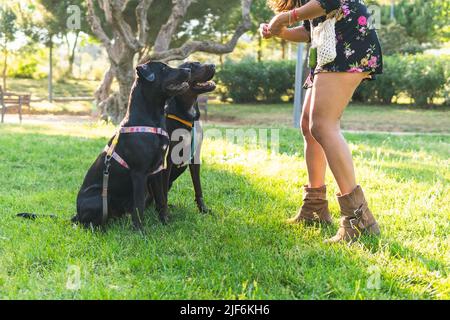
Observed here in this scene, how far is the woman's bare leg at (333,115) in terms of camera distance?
347cm

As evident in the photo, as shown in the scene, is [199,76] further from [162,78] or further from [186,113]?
[162,78]

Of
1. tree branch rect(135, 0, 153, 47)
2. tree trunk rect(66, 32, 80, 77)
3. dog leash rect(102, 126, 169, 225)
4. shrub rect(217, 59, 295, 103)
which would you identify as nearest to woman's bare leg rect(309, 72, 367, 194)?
dog leash rect(102, 126, 169, 225)

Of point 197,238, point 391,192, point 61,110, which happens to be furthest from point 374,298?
point 61,110

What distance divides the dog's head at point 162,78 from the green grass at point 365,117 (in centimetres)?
1086

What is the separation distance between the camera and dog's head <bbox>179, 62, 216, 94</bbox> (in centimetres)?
428

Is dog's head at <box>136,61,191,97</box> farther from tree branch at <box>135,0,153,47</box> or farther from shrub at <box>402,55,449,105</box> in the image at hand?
shrub at <box>402,55,449,105</box>

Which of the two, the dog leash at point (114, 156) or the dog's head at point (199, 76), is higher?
the dog's head at point (199, 76)

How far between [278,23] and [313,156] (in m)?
1.06

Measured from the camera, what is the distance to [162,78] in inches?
154

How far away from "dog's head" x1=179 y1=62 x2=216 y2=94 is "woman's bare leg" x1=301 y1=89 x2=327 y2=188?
874 millimetres

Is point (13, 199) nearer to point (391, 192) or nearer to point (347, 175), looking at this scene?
point (347, 175)

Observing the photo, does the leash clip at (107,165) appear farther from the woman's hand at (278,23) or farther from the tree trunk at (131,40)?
the tree trunk at (131,40)

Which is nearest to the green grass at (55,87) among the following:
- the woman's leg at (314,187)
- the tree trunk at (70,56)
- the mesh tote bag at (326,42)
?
the tree trunk at (70,56)
